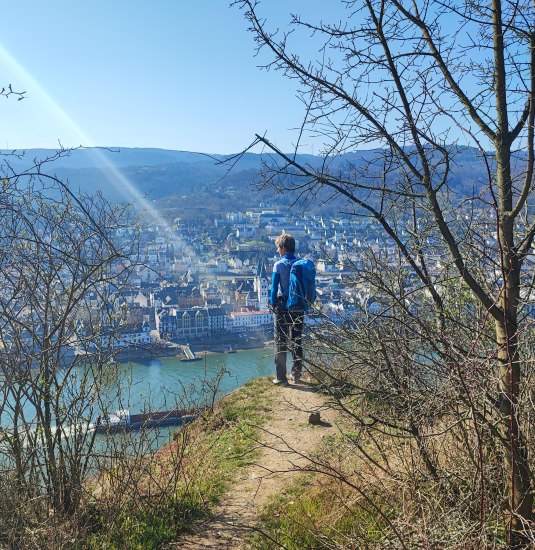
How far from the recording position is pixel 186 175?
135 ft

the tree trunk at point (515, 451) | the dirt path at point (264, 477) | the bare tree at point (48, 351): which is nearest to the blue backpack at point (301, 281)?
the dirt path at point (264, 477)

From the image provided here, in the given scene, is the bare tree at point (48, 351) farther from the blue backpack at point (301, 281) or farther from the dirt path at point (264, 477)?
the blue backpack at point (301, 281)

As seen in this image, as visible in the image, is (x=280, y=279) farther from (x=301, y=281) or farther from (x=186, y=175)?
(x=186, y=175)

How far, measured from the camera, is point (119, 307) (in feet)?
13.1

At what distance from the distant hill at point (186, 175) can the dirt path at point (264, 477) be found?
1.20 meters

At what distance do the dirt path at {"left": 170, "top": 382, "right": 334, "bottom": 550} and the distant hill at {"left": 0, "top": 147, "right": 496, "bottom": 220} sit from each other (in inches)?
47.1

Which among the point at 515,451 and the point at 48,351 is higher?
the point at 48,351

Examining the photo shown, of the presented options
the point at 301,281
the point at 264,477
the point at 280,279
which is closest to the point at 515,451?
the point at 264,477

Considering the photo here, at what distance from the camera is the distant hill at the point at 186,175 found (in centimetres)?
249

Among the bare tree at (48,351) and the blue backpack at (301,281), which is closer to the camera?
the bare tree at (48,351)

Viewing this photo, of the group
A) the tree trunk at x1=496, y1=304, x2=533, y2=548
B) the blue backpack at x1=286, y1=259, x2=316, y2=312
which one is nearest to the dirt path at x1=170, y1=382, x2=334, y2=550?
the tree trunk at x1=496, y1=304, x2=533, y2=548

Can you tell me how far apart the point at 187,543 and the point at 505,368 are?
231cm

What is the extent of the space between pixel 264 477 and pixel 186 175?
3952 cm

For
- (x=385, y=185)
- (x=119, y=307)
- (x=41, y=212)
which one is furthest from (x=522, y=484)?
(x=41, y=212)
